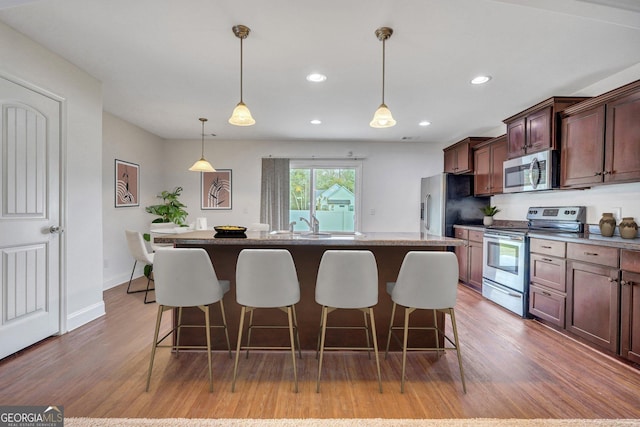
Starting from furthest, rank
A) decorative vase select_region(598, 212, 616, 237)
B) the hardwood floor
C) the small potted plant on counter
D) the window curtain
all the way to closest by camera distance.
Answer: the window curtain < the small potted plant on counter < decorative vase select_region(598, 212, 616, 237) < the hardwood floor

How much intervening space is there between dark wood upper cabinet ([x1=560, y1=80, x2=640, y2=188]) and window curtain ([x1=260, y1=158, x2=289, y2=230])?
4.12 m

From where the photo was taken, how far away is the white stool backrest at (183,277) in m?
1.93

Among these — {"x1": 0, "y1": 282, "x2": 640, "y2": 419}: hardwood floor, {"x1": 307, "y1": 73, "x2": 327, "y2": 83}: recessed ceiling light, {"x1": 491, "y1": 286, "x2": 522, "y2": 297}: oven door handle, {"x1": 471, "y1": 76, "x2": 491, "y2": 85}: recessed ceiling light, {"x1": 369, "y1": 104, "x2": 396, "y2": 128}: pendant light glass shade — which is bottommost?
{"x1": 0, "y1": 282, "x2": 640, "y2": 419}: hardwood floor

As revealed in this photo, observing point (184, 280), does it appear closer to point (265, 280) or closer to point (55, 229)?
point (265, 280)

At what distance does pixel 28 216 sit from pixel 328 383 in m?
2.68

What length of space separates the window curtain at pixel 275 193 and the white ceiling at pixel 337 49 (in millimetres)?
1893

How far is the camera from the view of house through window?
5805mm

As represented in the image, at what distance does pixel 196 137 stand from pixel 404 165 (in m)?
4.00

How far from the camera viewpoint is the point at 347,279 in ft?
6.31

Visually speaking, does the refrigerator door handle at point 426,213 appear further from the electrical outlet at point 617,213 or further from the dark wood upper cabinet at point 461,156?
the electrical outlet at point 617,213

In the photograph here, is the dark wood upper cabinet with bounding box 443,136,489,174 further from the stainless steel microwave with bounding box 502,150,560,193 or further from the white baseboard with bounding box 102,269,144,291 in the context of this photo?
the white baseboard with bounding box 102,269,144,291

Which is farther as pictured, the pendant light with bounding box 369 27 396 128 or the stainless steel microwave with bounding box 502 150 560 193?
the stainless steel microwave with bounding box 502 150 560 193

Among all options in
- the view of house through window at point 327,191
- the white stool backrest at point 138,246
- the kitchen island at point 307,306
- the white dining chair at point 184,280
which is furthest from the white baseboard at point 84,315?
the view of house through window at point 327,191

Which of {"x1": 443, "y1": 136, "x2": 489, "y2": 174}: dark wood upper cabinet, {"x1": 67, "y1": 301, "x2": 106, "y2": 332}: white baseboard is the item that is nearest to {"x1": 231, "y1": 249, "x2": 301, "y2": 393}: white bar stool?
{"x1": 67, "y1": 301, "x2": 106, "y2": 332}: white baseboard
